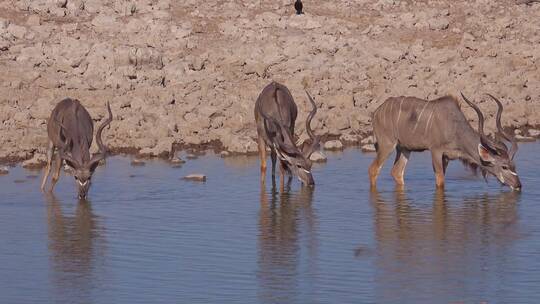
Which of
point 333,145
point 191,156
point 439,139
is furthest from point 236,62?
point 439,139

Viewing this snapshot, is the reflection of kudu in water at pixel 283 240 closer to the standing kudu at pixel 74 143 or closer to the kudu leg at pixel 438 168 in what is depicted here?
the kudu leg at pixel 438 168

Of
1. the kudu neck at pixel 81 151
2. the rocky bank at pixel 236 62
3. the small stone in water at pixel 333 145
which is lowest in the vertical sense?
the small stone in water at pixel 333 145

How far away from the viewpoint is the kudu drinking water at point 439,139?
1582cm

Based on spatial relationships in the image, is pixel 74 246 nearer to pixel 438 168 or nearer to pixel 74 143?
pixel 74 143

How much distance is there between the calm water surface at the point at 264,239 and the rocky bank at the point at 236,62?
2.55m

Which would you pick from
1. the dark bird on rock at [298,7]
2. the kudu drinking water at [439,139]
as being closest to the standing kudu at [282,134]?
the kudu drinking water at [439,139]

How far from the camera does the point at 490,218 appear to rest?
13.9 meters

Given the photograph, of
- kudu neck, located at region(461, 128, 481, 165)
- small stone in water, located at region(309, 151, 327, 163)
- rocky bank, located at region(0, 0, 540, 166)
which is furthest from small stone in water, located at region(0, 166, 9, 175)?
kudu neck, located at region(461, 128, 481, 165)

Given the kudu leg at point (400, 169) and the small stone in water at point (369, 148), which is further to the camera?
the small stone in water at point (369, 148)

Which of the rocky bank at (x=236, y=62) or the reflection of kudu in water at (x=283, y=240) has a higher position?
the rocky bank at (x=236, y=62)

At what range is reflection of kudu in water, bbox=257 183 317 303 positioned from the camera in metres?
10.6

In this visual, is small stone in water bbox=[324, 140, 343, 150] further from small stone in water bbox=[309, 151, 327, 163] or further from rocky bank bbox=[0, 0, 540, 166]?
small stone in water bbox=[309, 151, 327, 163]

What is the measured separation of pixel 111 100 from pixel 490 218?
826cm

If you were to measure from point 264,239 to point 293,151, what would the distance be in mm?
3140
